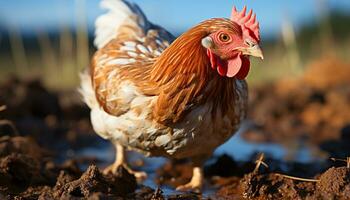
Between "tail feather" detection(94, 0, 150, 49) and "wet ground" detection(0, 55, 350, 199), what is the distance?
55.8 inches

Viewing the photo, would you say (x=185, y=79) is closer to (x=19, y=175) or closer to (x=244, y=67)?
(x=244, y=67)

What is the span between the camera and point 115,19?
6828 mm

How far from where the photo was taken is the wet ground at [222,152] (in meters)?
4.65

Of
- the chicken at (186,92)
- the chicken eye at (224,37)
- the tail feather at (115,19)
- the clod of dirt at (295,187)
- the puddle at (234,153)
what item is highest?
the tail feather at (115,19)

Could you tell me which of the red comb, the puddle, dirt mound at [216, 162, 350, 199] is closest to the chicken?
the red comb

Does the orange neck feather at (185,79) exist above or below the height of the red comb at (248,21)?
below

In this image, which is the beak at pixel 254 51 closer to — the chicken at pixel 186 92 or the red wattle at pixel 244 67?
the chicken at pixel 186 92

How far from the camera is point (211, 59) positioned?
4.73 meters

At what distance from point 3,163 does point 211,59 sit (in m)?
2.03

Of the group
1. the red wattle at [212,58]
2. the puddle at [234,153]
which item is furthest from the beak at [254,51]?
the puddle at [234,153]

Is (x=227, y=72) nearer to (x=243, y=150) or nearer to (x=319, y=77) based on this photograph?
(x=243, y=150)

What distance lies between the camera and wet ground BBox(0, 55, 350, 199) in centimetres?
465

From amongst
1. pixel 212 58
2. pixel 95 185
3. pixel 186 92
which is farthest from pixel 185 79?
pixel 95 185

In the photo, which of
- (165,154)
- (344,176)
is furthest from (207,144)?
(344,176)
